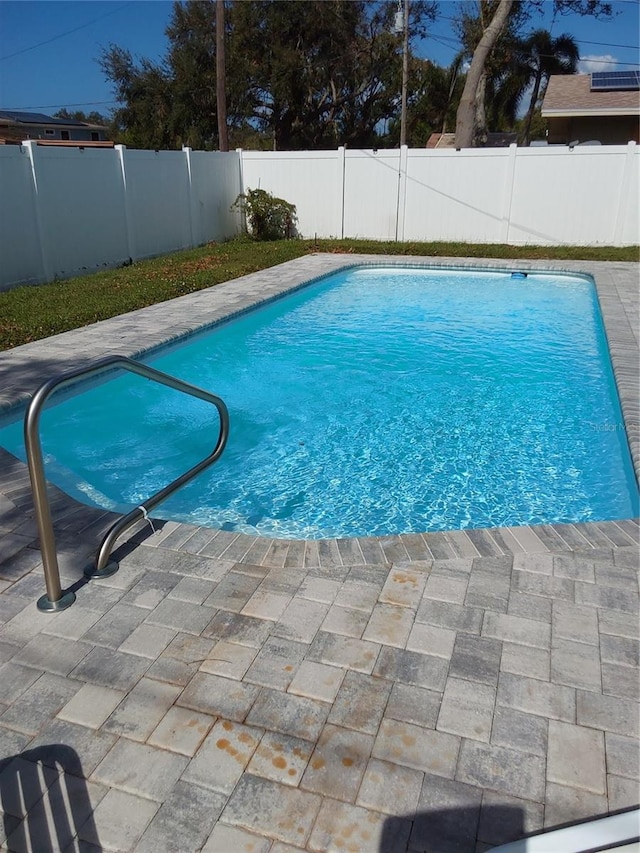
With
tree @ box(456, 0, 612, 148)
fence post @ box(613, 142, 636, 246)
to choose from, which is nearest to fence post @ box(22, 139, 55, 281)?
fence post @ box(613, 142, 636, 246)

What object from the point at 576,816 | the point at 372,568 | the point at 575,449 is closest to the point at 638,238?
the point at 575,449

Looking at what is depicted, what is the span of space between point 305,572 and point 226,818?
137cm

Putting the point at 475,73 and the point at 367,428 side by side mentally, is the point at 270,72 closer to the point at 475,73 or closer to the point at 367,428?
the point at 475,73

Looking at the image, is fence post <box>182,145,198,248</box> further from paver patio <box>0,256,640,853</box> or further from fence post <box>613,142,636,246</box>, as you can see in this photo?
paver patio <box>0,256,640,853</box>

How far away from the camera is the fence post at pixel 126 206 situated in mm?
12492

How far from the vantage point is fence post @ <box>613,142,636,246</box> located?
45.2 ft

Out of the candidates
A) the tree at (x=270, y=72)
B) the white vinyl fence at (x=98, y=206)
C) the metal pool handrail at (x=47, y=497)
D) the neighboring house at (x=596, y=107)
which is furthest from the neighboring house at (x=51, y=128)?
the metal pool handrail at (x=47, y=497)

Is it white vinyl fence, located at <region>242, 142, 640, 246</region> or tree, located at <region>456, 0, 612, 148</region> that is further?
tree, located at <region>456, 0, 612, 148</region>

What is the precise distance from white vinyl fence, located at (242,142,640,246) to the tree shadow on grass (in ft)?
50.1

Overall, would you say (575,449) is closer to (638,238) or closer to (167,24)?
(638,238)

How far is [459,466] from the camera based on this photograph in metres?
5.48

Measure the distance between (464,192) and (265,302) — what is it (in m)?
7.75

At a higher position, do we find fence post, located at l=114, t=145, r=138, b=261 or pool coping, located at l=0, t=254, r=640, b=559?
fence post, located at l=114, t=145, r=138, b=261

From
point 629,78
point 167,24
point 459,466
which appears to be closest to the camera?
point 459,466
